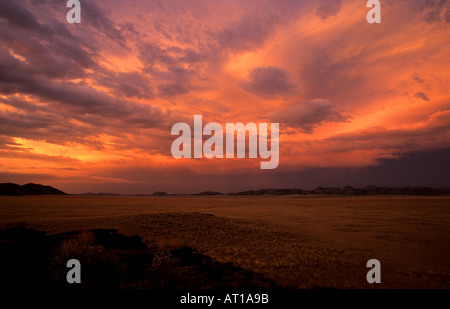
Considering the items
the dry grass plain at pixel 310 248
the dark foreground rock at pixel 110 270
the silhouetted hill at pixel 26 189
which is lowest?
the silhouetted hill at pixel 26 189

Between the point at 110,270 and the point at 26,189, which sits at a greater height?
the point at 110,270

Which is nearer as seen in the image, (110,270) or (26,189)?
(110,270)

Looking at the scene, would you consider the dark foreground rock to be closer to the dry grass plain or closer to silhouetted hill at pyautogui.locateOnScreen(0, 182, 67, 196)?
the dry grass plain

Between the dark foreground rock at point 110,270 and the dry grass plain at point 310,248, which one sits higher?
the dark foreground rock at point 110,270

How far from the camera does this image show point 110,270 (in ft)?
28.3

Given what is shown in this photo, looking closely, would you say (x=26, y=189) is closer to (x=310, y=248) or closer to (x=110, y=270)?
(x=110, y=270)

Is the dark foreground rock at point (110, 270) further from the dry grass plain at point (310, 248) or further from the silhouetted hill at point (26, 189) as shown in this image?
the silhouetted hill at point (26, 189)

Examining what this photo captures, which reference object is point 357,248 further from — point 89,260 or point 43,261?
point 43,261

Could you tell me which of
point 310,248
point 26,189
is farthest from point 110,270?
point 26,189

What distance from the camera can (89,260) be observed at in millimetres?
8477

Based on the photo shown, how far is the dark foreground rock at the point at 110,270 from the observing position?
756 centimetres

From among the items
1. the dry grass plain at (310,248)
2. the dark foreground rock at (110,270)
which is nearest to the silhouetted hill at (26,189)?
the dry grass plain at (310,248)
